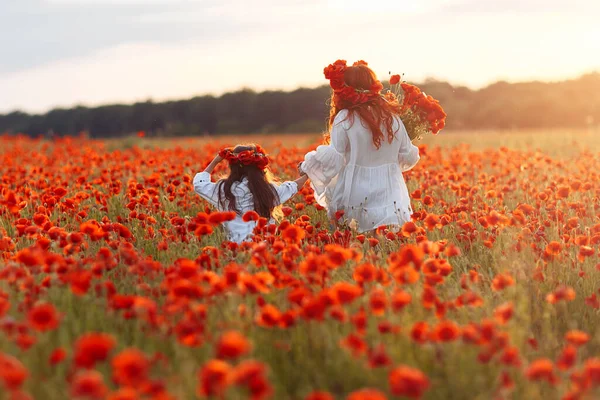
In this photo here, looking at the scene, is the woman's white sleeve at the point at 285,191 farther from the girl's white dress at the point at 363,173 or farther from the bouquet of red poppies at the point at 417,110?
the bouquet of red poppies at the point at 417,110

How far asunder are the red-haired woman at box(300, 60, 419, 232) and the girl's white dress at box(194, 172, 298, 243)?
0.39 meters

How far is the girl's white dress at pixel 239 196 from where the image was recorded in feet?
16.3

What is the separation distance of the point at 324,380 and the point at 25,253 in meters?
1.26

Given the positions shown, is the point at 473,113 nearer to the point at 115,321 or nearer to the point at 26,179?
the point at 26,179

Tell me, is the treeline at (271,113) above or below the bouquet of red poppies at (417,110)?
above

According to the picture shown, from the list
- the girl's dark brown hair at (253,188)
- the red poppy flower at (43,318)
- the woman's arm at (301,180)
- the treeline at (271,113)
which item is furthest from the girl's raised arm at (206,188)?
the treeline at (271,113)

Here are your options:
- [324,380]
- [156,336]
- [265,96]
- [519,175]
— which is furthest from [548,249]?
[265,96]

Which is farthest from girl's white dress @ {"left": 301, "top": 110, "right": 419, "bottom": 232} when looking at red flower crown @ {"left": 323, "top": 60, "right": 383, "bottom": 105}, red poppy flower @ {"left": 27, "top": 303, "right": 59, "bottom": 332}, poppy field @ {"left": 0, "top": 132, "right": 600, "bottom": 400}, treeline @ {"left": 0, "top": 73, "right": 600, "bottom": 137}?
treeline @ {"left": 0, "top": 73, "right": 600, "bottom": 137}

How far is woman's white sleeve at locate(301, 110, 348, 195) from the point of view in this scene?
5395mm

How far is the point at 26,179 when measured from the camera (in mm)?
6848

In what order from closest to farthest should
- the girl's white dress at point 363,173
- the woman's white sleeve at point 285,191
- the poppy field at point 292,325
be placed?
the poppy field at point 292,325, the woman's white sleeve at point 285,191, the girl's white dress at point 363,173

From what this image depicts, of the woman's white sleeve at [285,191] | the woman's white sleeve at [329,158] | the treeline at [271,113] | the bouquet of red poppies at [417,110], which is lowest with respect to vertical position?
the woman's white sleeve at [285,191]

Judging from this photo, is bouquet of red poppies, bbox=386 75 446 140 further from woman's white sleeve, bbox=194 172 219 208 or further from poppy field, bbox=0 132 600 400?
woman's white sleeve, bbox=194 172 219 208

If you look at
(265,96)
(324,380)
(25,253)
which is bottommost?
(324,380)
